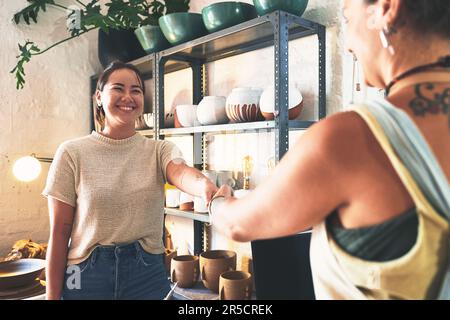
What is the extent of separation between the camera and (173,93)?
2625 millimetres

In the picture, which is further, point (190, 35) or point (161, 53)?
point (161, 53)

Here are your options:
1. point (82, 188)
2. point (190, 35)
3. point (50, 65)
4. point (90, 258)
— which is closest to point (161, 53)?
point (190, 35)

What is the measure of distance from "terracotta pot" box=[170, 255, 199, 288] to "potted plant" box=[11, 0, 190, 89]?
4.62 feet

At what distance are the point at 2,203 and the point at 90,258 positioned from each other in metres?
1.56

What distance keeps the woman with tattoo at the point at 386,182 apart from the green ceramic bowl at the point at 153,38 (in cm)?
184

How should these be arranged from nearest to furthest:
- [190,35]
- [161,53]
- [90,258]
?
[90,258] < [190,35] < [161,53]

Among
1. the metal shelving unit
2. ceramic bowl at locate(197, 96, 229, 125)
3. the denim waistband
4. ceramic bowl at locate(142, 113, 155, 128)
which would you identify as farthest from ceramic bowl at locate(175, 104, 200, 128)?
the denim waistband

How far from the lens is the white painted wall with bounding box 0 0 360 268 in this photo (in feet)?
6.79

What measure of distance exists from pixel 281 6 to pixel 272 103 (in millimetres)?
414

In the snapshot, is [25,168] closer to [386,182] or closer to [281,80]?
[281,80]

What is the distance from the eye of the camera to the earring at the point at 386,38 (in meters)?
0.60

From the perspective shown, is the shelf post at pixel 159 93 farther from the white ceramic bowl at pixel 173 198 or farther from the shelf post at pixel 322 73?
the shelf post at pixel 322 73

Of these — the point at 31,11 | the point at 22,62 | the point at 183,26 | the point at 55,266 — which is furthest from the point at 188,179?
the point at 31,11
